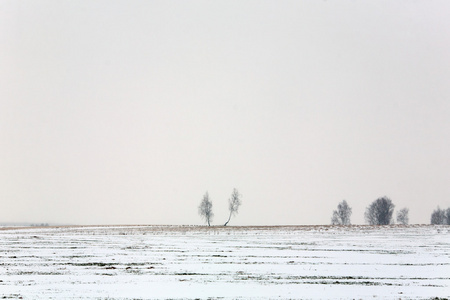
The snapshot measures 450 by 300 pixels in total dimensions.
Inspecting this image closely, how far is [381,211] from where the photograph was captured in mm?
175625

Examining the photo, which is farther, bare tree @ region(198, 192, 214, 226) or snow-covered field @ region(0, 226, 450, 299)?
bare tree @ region(198, 192, 214, 226)

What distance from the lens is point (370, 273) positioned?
2734 centimetres

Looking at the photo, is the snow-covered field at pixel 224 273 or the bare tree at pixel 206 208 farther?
the bare tree at pixel 206 208

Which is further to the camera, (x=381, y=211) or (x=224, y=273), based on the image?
(x=381, y=211)

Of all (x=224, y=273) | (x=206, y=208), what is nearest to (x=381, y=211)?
(x=206, y=208)

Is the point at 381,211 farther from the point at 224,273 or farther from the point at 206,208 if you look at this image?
the point at 224,273

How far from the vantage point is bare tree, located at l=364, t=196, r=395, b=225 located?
17361 cm

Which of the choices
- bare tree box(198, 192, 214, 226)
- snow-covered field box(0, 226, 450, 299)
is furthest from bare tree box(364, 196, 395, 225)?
snow-covered field box(0, 226, 450, 299)

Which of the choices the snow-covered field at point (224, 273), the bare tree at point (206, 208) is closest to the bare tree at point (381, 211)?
the bare tree at point (206, 208)

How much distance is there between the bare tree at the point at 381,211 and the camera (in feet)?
570

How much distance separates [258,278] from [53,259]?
1585 cm

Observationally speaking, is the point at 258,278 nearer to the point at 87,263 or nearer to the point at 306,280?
the point at 306,280

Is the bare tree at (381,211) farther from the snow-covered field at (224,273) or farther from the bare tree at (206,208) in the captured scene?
the snow-covered field at (224,273)

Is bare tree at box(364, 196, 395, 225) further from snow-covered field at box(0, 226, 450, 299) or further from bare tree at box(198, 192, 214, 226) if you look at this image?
snow-covered field at box(0, 226, 450, 299)
